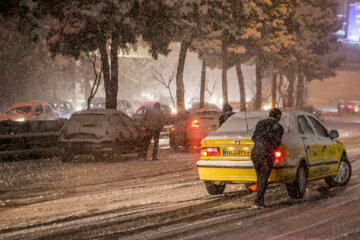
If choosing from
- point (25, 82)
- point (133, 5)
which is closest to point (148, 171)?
point (133, 5)

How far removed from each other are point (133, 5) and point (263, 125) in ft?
44.1

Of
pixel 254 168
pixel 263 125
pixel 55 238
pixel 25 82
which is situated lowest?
pixel 55 238

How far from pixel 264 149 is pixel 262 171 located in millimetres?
355

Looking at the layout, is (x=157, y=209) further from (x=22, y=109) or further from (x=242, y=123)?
(x=22, y=109)

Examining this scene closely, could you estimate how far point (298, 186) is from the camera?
9703mm

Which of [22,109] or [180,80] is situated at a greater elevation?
[180,80]

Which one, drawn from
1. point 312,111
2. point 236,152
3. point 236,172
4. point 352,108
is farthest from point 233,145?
point 352,108

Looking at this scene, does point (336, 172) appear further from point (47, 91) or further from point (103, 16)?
point (47, 91)

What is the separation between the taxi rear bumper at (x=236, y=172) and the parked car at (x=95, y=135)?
Result: 6.97m

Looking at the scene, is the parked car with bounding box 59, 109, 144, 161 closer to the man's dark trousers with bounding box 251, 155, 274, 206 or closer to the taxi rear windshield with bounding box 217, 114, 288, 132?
the taxi rear windshield with bounding box 217, 114, 288, 132

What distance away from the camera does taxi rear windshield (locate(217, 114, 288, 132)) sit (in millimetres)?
10137

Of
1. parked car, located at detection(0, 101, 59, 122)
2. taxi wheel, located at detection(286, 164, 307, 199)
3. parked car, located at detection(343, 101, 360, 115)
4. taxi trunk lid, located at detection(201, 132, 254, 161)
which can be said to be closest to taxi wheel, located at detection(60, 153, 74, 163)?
taxi trunk lid, located at detection(201, 132, 254, 161)

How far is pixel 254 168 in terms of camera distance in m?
9.38

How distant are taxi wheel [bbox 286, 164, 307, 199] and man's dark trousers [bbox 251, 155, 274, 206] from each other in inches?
36.9
